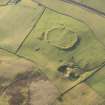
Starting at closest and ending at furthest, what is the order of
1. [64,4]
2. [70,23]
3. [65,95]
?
[65,95] < [70,23] < [64,4]

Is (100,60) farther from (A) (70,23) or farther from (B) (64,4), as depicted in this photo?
(B) (64,4)

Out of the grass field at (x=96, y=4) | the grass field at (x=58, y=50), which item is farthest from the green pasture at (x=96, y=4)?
the grass field at (x=58, y=50)

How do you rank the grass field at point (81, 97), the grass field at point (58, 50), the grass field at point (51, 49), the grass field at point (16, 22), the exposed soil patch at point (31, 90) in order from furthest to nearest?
1. the grass field at point (16, 22)
2. the grass field at point (58, 50)
3. the grass field at point (51, 49)
4. the grass field at point (81, 97)
5. the exposed soil patch at point (31, 90)

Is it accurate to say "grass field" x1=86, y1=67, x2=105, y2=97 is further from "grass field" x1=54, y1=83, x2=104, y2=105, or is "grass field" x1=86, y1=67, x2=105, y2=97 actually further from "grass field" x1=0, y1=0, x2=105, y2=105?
"grass field" x1=54, y1=83, x2=104, y2=105

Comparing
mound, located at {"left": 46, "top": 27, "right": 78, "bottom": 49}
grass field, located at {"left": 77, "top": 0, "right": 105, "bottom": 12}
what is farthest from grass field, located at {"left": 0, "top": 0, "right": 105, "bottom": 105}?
grass field, located at {"left": 77, "top": 0, "right": 105, "bottom": 12}

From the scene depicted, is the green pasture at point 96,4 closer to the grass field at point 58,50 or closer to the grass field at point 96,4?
the grass field at point 96,4

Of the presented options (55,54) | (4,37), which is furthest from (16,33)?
(55,54)

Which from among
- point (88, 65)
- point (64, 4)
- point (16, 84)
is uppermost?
point (64, 4)
